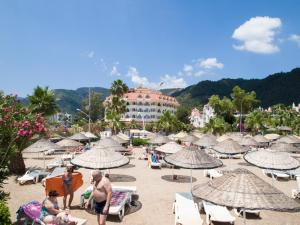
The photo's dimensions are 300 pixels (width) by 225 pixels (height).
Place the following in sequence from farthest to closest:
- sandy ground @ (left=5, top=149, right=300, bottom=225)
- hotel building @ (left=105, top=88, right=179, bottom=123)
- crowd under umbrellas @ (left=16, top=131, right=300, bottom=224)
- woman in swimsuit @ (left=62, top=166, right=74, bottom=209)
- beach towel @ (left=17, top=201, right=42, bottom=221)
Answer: hotel building @ (left=105, top=88, right=179, bottom=123)
woman in swimsuit @ (left=62, top=166, right=74, bottom=209)
sandy ground @ (left=5, top=149, right=300, bottom=225)
beach towel @ (left=17, top=201, right=42, bottom=221)
crowd under umbrellas @ (left=16, top=131, right=300, bottom=224)

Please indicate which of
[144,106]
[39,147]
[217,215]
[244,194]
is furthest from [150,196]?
[144,106]

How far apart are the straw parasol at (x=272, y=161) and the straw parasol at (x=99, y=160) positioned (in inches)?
236

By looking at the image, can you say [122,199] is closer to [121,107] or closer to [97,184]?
[97,184]

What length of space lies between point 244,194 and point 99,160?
718 cm

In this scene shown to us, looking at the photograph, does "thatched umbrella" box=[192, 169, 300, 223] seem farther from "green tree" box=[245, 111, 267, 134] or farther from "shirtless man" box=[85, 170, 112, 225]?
"green tree" box=[245, 111, 267, 134]

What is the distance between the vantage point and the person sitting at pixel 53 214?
7.73 m

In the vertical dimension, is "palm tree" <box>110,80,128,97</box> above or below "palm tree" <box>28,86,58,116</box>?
above

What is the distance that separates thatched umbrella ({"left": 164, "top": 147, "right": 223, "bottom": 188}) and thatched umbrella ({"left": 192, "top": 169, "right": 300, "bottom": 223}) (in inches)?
241

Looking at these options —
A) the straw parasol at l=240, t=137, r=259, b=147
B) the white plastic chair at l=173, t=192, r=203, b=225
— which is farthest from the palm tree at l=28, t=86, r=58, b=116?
the white plastic chair at l=173, t=192, r=203, b=225

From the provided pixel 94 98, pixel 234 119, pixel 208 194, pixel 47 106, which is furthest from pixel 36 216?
pixel 94 98

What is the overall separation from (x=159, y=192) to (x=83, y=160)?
13.7 ft

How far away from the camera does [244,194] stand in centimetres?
622

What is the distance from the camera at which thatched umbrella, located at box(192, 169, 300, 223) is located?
5945 millimetres

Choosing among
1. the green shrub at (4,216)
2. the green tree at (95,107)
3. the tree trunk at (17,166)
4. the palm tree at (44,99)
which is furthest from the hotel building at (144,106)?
the green shrub at (4,216)
